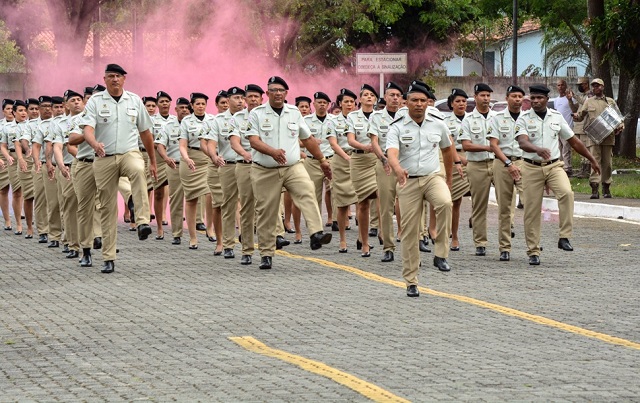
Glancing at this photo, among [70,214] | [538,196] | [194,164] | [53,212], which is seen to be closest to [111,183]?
[70,214]

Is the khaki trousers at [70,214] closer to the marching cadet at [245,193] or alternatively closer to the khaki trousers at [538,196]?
the marching cadet at [245,193]

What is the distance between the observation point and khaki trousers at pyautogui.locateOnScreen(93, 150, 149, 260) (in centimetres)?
1569

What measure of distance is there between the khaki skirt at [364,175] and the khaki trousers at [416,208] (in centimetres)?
348

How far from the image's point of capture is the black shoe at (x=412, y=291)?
13.3m

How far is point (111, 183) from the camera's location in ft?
51.9

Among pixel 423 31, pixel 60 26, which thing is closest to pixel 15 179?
pixel 60 26

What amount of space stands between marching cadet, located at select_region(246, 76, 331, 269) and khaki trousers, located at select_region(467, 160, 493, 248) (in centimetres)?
252

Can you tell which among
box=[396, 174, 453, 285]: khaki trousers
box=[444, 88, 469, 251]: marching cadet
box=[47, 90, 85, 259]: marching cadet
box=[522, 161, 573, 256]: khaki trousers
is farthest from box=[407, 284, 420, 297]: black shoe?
box=[47, 90, 85, 259]: marching cadet

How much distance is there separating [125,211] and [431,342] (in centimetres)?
1318

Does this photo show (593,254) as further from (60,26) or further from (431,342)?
(60,26)

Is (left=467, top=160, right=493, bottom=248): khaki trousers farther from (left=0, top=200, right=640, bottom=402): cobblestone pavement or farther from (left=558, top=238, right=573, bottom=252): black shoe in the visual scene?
(left=558, top=238, right=573, bottom=252): black shoe

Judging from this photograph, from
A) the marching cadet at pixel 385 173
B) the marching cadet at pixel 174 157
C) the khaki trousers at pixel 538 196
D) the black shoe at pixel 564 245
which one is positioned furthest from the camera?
the marching cadet at pixel 174 157

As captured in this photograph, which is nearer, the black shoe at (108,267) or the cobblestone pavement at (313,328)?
the cobblestone pavement at (313,328)


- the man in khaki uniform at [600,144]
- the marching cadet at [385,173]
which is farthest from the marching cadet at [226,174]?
the man in khaki uniform at [600,144]
